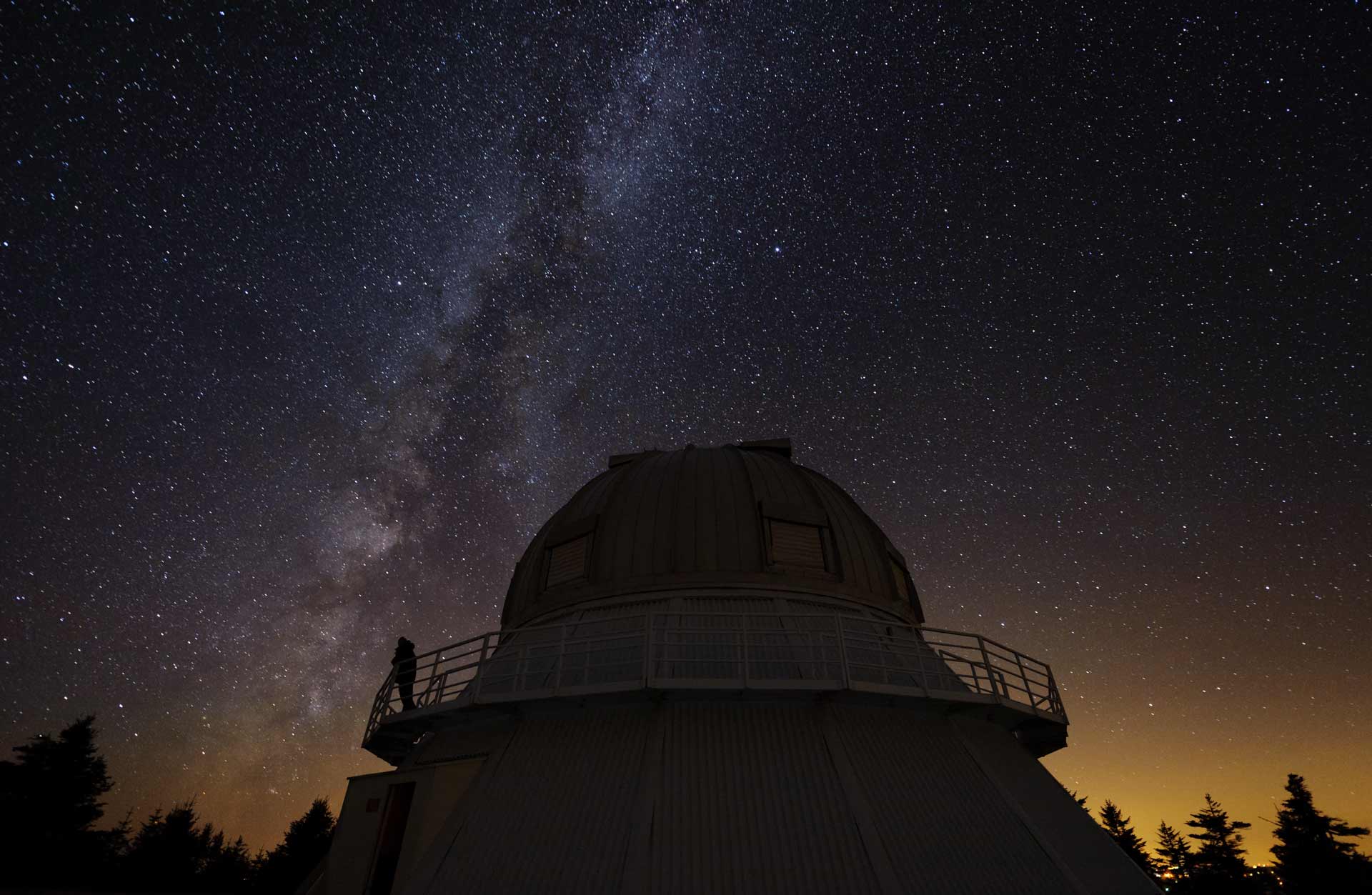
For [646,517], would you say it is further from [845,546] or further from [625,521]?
[845,546]

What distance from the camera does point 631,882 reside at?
8.55 metres

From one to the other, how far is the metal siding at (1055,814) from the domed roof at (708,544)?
11.1 feet

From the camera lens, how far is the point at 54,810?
34.9m

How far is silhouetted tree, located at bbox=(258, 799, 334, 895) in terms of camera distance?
42969 mm

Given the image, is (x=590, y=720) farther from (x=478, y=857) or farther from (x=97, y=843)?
(x=97, y=843)

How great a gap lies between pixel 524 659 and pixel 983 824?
7.83 metres

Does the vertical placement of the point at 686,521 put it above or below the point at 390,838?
above

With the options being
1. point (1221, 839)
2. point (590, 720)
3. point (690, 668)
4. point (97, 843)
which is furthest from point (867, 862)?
point (1221, 839)

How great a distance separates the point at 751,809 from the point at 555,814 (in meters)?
2.95

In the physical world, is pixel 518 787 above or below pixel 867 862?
above

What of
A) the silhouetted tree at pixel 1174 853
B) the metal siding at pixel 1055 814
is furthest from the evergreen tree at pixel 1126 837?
the metal siding at pixel 1055 814

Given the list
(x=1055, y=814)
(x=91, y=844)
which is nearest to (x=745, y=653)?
(x=1055, y=814)

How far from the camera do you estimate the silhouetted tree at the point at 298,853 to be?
141 feet

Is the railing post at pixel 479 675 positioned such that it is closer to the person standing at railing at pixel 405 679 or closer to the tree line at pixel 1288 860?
the person standing at railing at pixel 405 679
